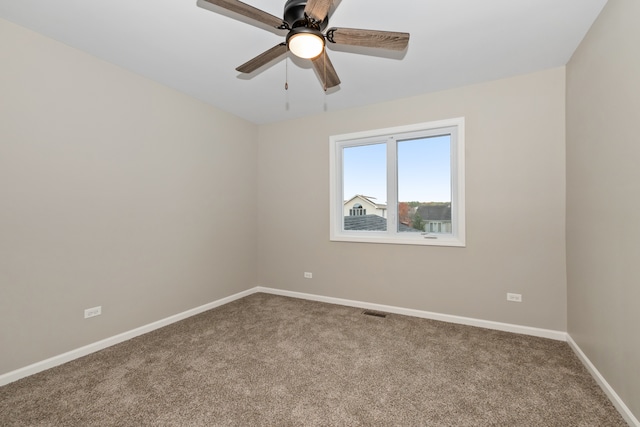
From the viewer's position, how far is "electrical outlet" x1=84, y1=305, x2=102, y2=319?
2465 millimetres

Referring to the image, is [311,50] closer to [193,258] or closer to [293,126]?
[293,126]

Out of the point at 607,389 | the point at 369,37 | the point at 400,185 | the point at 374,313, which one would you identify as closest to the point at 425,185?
the point at 400,185

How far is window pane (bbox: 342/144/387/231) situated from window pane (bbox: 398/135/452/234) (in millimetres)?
234

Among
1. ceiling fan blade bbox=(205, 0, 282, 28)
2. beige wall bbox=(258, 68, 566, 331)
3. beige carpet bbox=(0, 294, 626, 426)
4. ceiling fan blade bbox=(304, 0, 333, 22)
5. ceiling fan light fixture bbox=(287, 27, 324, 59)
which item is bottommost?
beige carpet bbox=(0, 294, 626, 426)

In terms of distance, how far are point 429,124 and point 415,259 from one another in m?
1.59

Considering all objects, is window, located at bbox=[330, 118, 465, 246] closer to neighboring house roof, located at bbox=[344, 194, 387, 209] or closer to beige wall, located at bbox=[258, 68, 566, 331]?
neighboring house roof, located at bbox=[344, 194, 387, 209]

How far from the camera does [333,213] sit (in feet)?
12.7

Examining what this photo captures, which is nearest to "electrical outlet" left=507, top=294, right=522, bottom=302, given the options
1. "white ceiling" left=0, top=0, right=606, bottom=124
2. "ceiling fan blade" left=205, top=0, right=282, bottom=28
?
"white ceiling" left=0, top=0, right=606, bottom=124

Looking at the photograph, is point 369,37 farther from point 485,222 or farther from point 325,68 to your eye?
point 485,222

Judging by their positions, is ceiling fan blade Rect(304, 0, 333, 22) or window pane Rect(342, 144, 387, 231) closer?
ceiling fan blade Rect(304, 0, 333, 22)

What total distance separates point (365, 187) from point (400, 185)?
1.57 ft

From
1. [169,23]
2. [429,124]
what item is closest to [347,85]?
[429,124]

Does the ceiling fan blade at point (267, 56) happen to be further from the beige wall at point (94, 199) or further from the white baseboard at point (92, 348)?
the white baseboard at point (92, 348)

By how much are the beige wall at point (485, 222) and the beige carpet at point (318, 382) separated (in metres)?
0.41
